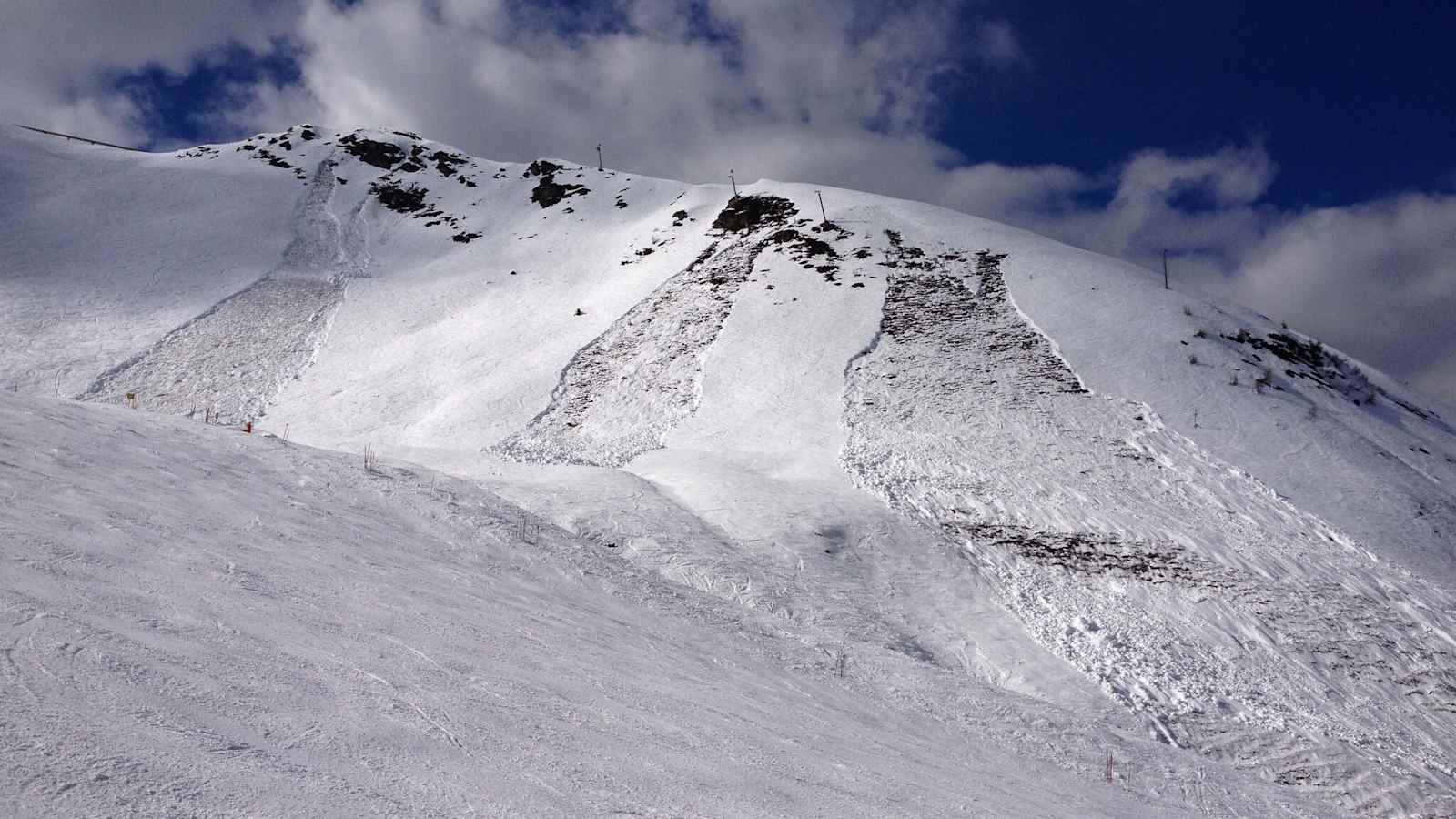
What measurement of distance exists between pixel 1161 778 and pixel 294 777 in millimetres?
9663

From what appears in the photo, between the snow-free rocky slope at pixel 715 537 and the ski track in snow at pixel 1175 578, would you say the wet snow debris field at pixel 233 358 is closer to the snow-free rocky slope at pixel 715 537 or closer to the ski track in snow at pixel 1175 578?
the snow-free rocky slope at pixel 715 537

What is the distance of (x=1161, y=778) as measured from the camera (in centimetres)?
971

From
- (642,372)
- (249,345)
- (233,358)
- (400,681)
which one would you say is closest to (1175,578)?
(400,681)

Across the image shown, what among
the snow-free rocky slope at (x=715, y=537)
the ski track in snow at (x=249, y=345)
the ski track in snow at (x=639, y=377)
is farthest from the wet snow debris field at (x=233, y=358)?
the ski track in snow at (x=639, y=377)

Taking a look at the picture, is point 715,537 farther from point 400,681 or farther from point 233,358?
point 233,358

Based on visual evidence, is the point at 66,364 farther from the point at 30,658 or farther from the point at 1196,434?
the point at 1196,434

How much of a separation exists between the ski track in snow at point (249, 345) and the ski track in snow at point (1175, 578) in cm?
2262

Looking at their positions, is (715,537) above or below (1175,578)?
below

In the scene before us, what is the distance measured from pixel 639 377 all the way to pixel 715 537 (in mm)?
14112

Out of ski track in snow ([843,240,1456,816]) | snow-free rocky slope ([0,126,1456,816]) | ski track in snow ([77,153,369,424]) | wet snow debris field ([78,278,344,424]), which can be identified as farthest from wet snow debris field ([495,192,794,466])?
ski track in snow ([77,153,369,424])

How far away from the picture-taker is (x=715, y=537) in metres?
15.8

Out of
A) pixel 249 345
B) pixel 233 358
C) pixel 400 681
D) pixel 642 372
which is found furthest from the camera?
pixel 249 345

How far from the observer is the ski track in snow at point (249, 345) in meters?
28.9

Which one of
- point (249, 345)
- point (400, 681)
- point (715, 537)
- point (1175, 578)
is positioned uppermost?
point (249, 345)
